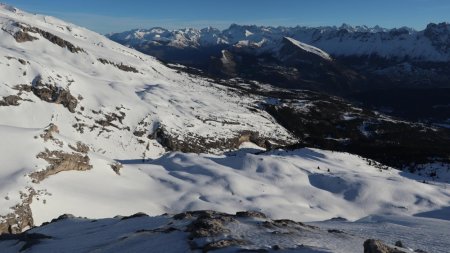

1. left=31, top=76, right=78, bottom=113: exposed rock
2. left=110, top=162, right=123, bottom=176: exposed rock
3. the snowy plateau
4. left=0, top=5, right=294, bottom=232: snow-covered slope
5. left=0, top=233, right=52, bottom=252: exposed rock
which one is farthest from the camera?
left=31, top=76, right=78, bottom=113: exposed rock

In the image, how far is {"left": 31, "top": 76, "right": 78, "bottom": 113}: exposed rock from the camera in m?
68.2

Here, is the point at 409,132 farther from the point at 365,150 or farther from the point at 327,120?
the point at 365,150

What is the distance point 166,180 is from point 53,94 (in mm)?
31387

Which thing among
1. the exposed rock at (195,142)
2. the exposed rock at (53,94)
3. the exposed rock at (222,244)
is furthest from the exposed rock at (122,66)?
the exposed rock at (222,244)

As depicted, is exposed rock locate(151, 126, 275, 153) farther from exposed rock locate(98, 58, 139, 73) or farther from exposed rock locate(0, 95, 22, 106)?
exposed rock locate(98, 58, 139, 73)

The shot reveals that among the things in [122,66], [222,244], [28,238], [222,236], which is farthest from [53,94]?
[222,244]

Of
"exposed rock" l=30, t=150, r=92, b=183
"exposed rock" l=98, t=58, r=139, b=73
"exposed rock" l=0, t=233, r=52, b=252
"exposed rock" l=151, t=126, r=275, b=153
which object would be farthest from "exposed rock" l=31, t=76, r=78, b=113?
"exposed rock" l=0, t=233, r=52, b=252

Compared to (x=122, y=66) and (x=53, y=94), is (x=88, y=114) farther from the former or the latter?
(x=122, y=66)

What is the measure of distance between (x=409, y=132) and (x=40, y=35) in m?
92.4

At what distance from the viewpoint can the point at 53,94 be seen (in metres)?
69.0

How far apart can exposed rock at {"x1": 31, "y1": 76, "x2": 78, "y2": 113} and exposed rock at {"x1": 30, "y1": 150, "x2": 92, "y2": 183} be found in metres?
27.9

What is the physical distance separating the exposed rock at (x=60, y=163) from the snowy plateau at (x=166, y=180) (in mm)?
122

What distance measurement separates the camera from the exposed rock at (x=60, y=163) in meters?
37.1

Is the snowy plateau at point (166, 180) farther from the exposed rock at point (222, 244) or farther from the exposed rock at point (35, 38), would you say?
the exposed rock at point (35, 38)
